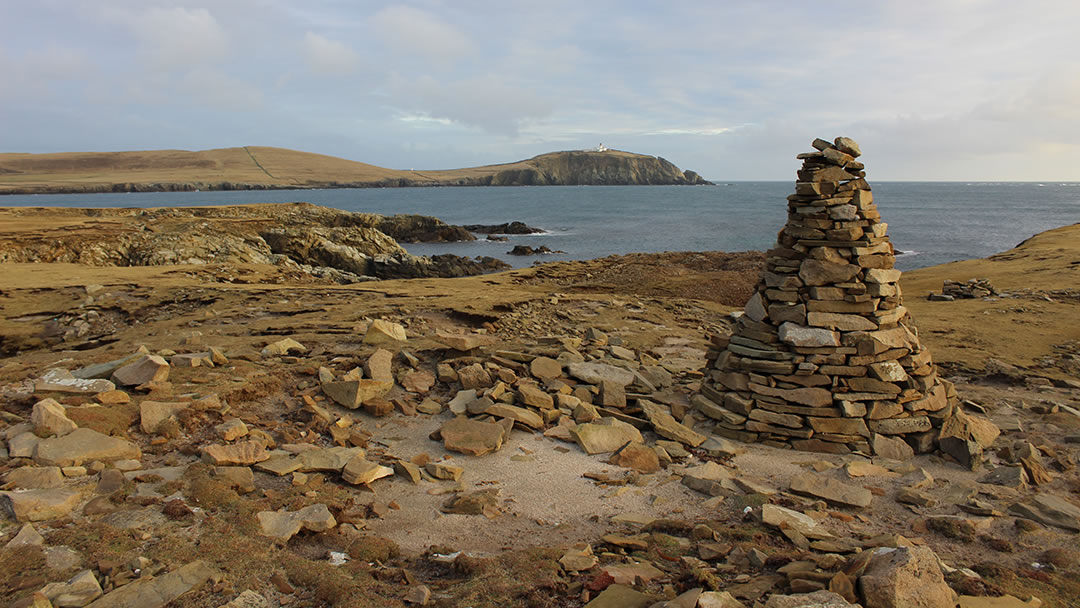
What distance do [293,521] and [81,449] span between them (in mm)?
2352

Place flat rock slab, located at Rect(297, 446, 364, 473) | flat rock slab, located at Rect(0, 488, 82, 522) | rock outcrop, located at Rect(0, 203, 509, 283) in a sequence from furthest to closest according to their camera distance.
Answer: rock outcrop, located at Rect(0, 203, 509, 283), flat rock slab, located at Rect(297, 446, 364, 473), flat rock slab, located at Rect(0, 488, 82, 522)

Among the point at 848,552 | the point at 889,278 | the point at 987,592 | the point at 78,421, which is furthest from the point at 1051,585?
the point at 78,421

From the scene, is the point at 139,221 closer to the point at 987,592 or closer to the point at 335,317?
the point at 335,317

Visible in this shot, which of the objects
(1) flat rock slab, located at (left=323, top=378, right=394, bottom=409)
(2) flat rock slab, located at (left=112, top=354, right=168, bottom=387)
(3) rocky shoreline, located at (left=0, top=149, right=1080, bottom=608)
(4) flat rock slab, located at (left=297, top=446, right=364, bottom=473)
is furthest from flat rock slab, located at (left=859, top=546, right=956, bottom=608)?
(2) flat rock slab, located at (left=112, top=354, right=168, bottom=387)

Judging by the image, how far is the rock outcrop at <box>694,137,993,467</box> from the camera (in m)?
7.27

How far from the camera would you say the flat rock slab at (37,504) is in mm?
4387

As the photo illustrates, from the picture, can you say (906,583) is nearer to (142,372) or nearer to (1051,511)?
(1051,511)

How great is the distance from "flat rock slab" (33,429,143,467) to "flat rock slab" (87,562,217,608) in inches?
90.8

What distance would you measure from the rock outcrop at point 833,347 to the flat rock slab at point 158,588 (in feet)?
18.9

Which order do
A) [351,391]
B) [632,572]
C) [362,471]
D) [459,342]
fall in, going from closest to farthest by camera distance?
1. [632,572]
2. [362,471]
3. [351,391]
4. [459,342]

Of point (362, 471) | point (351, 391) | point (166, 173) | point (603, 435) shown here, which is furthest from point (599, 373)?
point (166, 173)

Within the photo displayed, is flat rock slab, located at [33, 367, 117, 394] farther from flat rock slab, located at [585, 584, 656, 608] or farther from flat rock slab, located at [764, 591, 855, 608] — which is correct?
flat rock slab, located at [764, 591, 855, 608]

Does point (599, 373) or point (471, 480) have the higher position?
point (599, 373)

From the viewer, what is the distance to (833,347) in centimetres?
732
